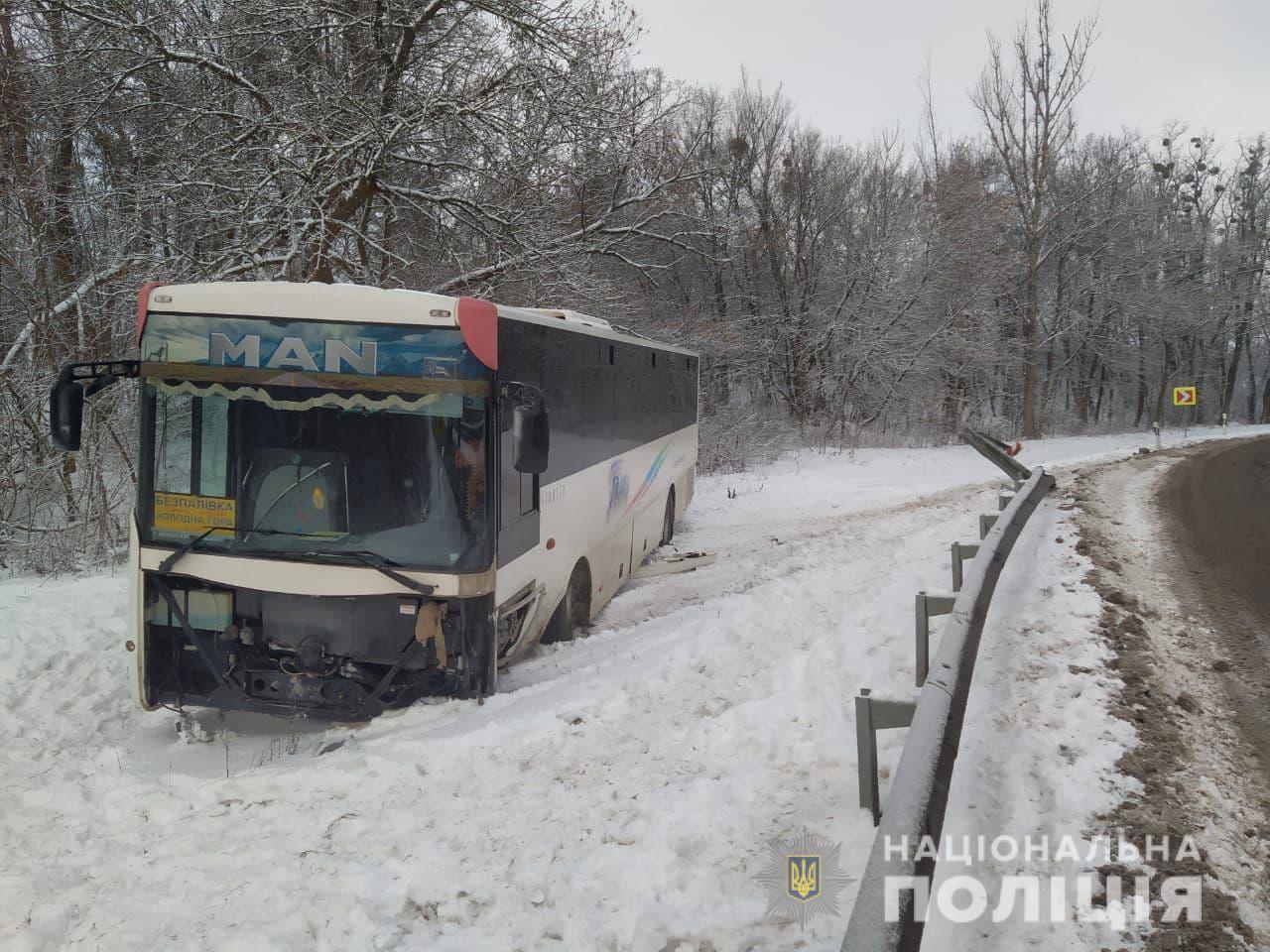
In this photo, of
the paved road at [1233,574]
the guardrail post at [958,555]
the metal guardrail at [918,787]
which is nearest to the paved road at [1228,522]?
the paved road at [1233,574]

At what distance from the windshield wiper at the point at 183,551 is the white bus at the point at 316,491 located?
0.01m

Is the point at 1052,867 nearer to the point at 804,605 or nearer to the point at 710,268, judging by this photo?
the point at 804,605

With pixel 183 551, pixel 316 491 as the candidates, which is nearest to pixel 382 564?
pixel 316 491

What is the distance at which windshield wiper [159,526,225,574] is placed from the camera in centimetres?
583

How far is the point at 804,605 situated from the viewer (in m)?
7.43

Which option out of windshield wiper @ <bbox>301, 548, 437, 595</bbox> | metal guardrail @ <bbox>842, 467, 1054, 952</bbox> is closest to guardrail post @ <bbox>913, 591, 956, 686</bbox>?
metal guardrail @ <bbox>842, 467, 1054, 952</bbox>

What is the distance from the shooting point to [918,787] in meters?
2.94

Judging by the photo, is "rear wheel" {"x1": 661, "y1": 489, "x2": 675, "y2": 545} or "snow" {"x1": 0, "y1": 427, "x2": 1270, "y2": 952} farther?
"rear wheel" {"x1": 661, "y1": 489, "x2": 675, "y2": 545}

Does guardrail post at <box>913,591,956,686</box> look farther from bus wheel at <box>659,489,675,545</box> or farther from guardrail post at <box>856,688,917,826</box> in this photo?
bus wheel at <box>659,489,675,545</box>

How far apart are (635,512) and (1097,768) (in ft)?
24.6

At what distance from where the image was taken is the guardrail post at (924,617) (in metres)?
5.16

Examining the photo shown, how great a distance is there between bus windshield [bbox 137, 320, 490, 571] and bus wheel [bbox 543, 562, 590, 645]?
7.44 ft

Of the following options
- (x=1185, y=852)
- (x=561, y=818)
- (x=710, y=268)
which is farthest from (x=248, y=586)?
(x=710, y=268)
